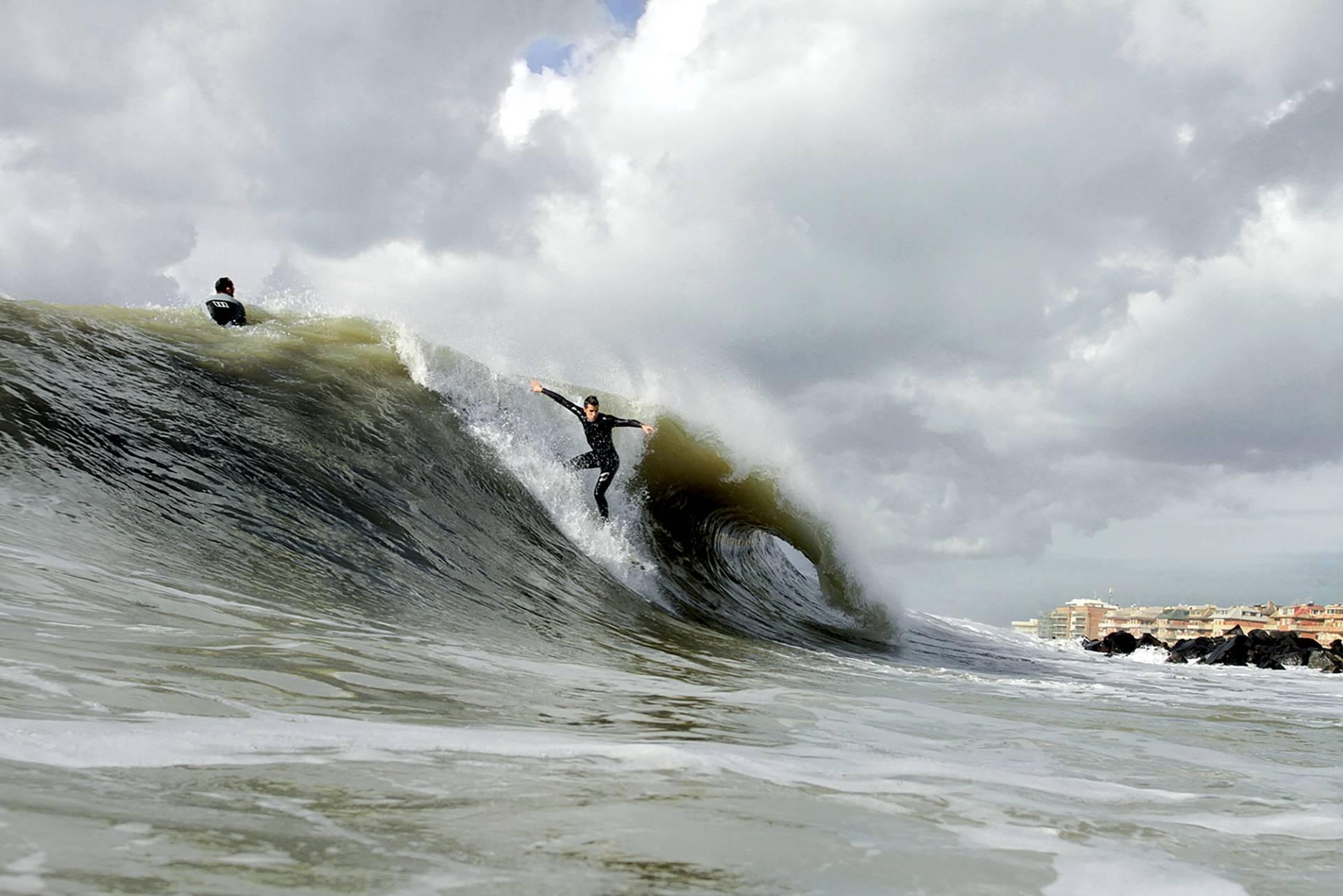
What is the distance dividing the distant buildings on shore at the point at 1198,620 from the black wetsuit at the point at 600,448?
8328 cm

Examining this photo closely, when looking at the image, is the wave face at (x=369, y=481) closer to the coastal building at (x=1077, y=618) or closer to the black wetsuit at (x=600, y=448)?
the black wetsuit at (x=600, y=448)

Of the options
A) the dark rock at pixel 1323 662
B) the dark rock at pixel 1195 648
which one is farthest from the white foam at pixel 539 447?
the dark rock at pixel 1195 648

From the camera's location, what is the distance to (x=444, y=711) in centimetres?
366

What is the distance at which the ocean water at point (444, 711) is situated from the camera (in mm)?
1958

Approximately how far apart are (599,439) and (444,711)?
8.78 metres

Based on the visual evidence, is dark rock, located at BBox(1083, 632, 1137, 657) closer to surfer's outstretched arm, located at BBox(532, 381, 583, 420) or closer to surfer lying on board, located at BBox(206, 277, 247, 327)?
surfer's outstretched arm, located at BBox(532, 381, 583, 420)

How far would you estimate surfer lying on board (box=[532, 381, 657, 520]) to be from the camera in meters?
12.0

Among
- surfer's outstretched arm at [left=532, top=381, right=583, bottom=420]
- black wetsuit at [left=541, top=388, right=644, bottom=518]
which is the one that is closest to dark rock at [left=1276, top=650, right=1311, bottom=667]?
black wetsuit at [left=541, top=388, right=644, bottom=518]

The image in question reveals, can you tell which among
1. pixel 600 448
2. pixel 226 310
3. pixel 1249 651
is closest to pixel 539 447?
pixel 600 448

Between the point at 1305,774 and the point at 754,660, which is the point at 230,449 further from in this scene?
the point at 1305,774

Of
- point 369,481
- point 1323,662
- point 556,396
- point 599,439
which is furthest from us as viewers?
point 1323,662

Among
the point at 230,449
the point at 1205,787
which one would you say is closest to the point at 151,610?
the point at 230,449

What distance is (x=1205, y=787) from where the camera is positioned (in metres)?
3.56

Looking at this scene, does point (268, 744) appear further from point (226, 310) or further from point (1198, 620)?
point (1198, 620)
